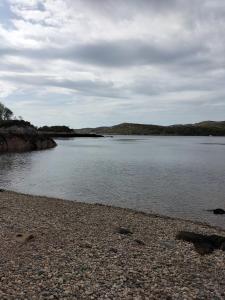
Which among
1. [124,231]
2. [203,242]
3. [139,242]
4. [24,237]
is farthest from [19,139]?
[203,242]

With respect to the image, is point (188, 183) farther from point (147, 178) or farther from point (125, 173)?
point (125, 173)

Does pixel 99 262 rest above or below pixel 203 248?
above

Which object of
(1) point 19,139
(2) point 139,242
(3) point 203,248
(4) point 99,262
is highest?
(1) point 19,139

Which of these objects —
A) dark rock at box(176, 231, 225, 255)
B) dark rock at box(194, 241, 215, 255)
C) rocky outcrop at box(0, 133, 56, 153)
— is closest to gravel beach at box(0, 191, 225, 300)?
dark rock at box(194, 241, 215, 255)

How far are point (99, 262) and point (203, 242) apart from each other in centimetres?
561

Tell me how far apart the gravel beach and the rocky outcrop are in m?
87.8

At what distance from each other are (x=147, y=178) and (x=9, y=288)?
39.9 meters

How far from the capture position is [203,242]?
56.7 ft

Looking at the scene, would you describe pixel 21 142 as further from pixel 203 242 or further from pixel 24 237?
pixel 203 242

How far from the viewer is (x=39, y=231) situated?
1764cm

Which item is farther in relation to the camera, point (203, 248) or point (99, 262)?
point (203, 248)

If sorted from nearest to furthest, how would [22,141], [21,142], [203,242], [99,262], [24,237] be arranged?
[99,262], [24,237], [203,242], [21,142], [22,141]

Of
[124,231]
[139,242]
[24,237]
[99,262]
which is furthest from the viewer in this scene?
[124,231]

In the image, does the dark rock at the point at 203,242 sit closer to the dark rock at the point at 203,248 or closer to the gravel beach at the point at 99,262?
the dark rock at the point at 203,248
